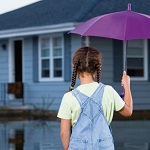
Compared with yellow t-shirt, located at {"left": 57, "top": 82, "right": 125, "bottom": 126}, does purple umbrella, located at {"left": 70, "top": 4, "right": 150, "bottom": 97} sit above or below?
above

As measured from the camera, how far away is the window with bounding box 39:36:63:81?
765 inches

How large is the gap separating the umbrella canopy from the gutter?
12.3 m

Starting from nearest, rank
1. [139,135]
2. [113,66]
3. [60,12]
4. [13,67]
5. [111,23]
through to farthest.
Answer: [111,23] → [139,135] → [113,66] → [60,12] → [13,67]

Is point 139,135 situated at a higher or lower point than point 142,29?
lower

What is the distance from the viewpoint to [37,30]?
19203 mm

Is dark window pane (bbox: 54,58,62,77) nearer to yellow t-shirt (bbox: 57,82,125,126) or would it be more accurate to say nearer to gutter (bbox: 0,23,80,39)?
gutter (bbox: 0,23,80,39)

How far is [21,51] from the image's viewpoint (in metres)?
21.7

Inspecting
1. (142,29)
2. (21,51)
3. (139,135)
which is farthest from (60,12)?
(142,29)

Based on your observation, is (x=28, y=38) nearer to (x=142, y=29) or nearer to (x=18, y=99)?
(x=18, y=99)

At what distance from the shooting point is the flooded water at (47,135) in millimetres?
11266

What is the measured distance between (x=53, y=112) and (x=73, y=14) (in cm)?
334

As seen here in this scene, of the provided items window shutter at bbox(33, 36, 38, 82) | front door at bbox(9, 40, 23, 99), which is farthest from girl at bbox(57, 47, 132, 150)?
front door at bbox(9, 40, 23, 99)

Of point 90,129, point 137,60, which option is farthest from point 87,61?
point 137,60

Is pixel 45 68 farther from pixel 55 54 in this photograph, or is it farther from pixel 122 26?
pixel 122 26
